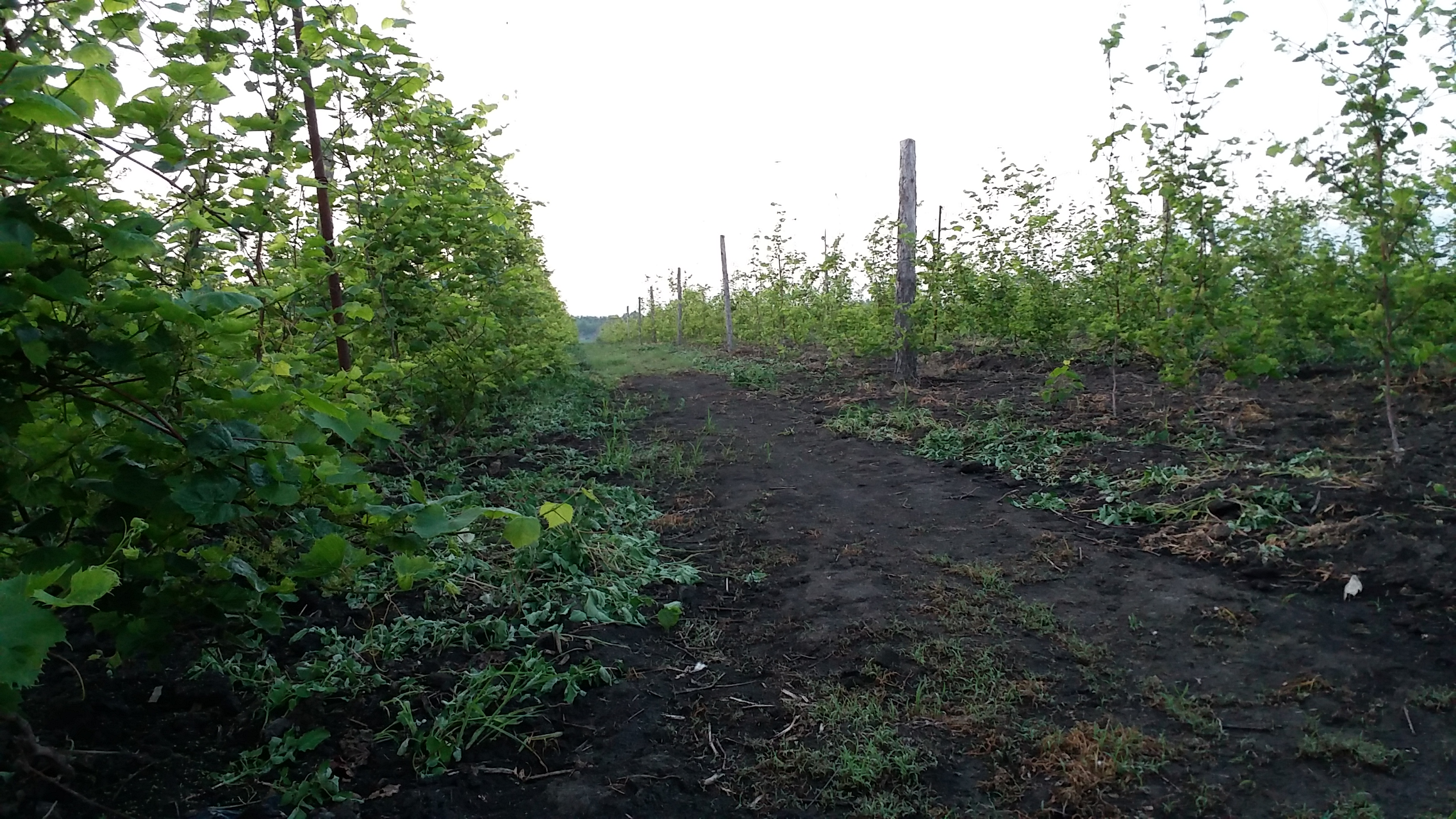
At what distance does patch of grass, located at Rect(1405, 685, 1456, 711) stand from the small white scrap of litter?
0.70m

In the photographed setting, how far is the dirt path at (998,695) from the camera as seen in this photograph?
2.37 metres

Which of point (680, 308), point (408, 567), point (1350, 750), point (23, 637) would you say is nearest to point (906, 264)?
point (1350, 750)

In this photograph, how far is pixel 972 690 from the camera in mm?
2941

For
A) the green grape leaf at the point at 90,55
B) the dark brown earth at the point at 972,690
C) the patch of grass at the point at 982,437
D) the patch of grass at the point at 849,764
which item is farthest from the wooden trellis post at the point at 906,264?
the green grape leaf at the point at 90,55

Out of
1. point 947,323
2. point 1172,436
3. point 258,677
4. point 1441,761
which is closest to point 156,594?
point 258,677

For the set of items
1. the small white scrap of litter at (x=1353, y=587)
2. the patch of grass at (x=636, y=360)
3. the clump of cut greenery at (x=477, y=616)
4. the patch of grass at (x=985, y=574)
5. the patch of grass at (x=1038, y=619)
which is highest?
the patch of grass at (x=636, y=360)

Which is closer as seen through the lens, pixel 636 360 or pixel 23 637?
pixel 23 637

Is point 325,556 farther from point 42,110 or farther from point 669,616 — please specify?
point 669,616

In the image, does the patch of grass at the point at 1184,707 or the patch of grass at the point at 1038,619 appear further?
the patch of grass at the point at 1038,619

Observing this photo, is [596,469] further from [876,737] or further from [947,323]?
[947,323]

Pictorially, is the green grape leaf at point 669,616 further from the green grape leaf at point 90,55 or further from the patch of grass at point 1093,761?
the green grape leaf at point 90,55

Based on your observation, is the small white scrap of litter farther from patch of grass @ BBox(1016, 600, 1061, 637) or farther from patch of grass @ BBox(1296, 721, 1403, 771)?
patch of grass @ BBox(1016, 600, 1061, 637)

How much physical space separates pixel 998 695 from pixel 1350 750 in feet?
3.46

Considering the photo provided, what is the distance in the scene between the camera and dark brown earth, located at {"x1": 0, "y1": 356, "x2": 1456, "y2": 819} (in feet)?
7.61
